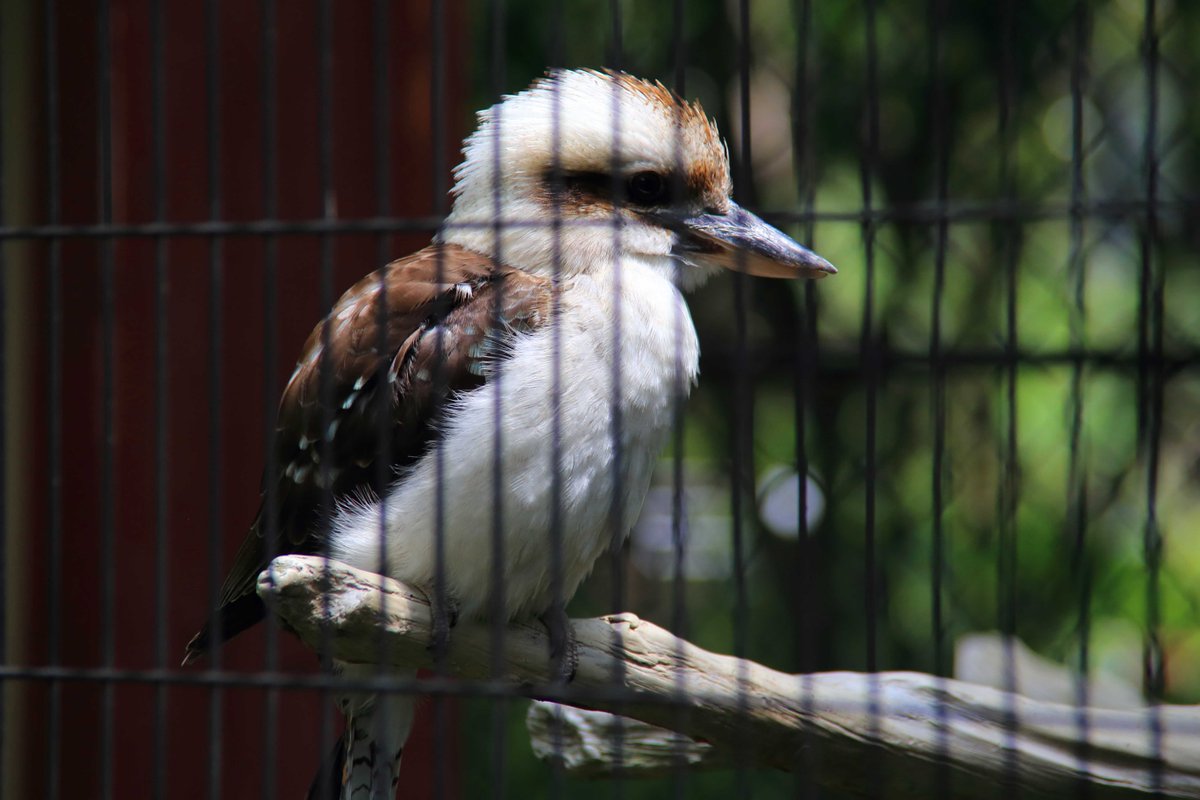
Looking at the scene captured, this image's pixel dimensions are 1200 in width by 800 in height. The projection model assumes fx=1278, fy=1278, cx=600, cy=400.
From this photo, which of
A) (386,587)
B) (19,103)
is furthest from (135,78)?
(386,587)

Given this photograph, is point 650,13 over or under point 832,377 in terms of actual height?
over

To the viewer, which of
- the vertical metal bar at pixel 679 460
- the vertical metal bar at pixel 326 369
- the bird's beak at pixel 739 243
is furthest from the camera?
the bird's beak at pixel 739 243

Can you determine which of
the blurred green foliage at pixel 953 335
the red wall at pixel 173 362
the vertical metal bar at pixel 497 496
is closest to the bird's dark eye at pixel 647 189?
the vertical metal bar at pixel 497 496

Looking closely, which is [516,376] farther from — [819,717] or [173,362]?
[173,362]

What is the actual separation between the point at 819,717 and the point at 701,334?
1.84m

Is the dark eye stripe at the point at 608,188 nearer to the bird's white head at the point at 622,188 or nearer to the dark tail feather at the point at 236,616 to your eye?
the bird's white head at the point at 622,188

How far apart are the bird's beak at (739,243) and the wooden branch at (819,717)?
53cm

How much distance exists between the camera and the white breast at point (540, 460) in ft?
5.19

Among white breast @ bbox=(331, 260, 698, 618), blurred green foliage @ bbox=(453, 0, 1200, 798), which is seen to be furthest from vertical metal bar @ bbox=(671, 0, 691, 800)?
blurred green foliage @ bbox=(453, 0, 1200, 798)

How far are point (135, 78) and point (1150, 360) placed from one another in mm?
1867

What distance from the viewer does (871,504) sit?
1.36m

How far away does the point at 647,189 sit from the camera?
5.92 feet

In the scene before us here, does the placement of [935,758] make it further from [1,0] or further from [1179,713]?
[1,0]

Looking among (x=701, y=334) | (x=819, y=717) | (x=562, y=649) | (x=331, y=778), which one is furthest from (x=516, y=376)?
(x=701, y=334)
